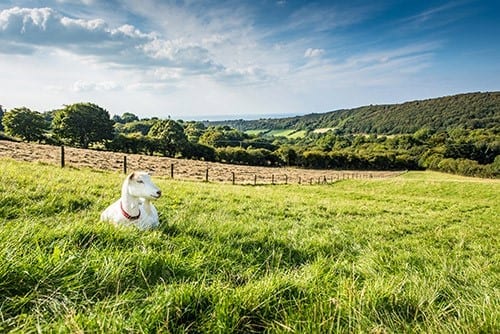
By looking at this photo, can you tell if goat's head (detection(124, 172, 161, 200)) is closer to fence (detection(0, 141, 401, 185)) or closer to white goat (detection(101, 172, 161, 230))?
white goat (detection(101, 172, 161, 230))

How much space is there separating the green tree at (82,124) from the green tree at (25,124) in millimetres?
3496

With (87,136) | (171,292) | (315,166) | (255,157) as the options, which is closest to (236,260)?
(171,292)

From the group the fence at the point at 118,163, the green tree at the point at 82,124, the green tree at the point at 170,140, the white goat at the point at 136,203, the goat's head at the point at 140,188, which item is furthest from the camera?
the green tree at the point at 170,140

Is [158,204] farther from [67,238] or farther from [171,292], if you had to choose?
[171,292]

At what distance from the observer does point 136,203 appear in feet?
17.3

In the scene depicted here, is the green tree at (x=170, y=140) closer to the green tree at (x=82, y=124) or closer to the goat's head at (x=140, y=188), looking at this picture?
the green tree at (x=82, y=124)

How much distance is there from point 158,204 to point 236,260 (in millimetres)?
5116

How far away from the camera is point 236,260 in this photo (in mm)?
3768

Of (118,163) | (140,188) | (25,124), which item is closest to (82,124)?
(25,124)

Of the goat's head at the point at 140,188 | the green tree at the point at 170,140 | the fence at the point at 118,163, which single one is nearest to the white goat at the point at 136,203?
the goat's head at the point at 140,188

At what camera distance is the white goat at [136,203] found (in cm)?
514

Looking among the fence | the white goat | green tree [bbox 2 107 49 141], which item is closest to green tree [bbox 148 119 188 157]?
green tree [bbox 2 107 49 141]

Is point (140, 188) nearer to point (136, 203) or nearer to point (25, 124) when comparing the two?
point (136, 203)

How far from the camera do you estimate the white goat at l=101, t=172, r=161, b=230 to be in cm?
514
